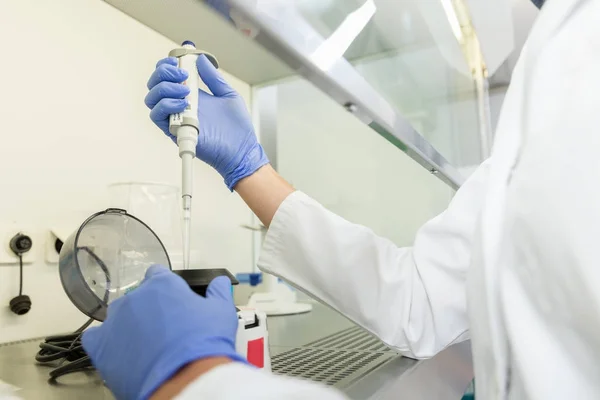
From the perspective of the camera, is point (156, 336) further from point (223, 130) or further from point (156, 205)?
point (156, 205)

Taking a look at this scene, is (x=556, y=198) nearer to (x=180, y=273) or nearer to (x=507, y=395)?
(x=507, y=395)

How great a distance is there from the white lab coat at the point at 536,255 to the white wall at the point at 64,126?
2.15 ft

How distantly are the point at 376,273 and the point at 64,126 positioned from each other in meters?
0.80

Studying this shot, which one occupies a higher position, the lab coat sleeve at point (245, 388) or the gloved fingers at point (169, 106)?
the gloved fingers at point (169, 106)

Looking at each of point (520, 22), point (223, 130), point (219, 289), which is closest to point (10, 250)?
point (223, 130)

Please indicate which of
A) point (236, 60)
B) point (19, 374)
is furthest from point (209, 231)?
point (19, 374)

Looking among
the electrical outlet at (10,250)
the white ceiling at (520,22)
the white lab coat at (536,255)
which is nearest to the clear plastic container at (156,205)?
the electrical outlet at (10,250)

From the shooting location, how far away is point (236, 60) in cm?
162

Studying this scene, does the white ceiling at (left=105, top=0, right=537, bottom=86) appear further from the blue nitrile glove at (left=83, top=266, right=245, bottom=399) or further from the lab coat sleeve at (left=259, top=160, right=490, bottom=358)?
the blue nitrile glove at (left=83, top=266, right=245, bottom=399)

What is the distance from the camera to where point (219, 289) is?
488 mm

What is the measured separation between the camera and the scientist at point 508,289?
396 mm

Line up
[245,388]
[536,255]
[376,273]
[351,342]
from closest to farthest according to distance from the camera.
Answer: [245,388]
[536,255]
[376,273]
[351,342]

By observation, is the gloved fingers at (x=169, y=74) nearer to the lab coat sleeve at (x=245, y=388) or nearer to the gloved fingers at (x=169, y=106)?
the gloved fingers at (x=169, y=106)

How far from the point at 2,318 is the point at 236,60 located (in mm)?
1062
